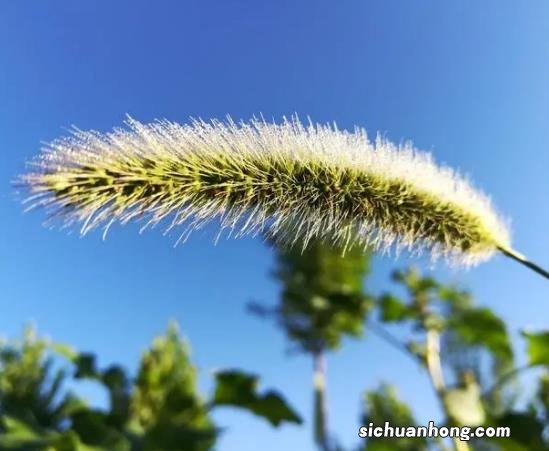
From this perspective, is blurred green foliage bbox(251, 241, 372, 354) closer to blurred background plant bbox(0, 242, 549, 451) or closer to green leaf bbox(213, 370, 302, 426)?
blurred background plant bbox(0, 242, 549, 451)

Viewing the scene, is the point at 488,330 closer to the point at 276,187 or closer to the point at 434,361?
the point at 434,361

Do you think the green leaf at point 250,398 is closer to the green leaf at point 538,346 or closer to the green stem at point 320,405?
the green leaf at point 538,346

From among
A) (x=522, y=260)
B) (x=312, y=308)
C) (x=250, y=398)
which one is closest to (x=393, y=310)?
(x=250, y=398)

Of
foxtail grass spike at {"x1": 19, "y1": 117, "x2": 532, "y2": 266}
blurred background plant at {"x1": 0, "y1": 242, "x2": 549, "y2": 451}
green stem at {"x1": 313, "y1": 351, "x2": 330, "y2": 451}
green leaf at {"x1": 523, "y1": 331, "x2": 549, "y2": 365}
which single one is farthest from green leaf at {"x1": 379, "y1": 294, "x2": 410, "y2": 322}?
green stem at {"x1": 313, "y1": 351, "x2": 330, "y2": 451}

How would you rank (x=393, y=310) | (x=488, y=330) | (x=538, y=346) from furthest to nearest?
(x=393, y=310)
(x=488, y=330)
(x=538, y=346)

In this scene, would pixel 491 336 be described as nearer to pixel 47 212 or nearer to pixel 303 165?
pixel 303 165

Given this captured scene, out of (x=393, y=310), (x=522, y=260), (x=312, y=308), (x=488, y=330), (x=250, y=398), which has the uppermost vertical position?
(x=312, y=308)
